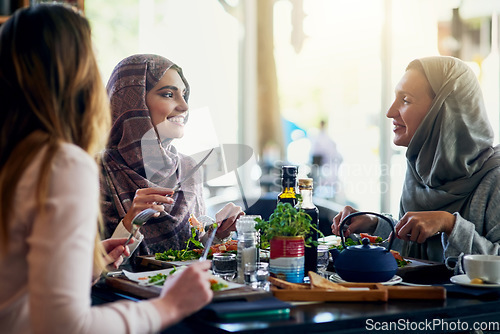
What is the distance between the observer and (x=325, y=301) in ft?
4.45

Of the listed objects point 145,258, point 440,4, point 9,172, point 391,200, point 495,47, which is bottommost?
point 391,200

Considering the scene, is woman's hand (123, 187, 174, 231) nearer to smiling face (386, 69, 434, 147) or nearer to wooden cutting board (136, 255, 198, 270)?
wooden cutting board (136, 255, 198, 270)

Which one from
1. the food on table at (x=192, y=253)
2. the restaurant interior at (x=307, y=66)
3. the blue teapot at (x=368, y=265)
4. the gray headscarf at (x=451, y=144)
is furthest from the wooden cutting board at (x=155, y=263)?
the restaurant interior at (x=307, y=66)

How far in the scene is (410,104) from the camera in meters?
2.30

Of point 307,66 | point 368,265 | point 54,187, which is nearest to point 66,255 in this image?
point 54,187

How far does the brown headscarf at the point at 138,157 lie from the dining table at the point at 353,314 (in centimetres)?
83

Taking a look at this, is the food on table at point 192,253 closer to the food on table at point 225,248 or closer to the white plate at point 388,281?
the food on table at point 225,248

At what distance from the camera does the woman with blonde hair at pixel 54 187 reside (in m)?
0.88

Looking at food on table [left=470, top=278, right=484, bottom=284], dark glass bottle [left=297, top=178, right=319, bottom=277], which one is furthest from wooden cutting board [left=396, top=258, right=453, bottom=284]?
dark glass bottle [left=297, top=178, right=319, bottom=277]

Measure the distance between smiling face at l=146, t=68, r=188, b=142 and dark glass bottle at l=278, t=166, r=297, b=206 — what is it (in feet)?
3.13

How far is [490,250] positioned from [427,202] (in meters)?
0.37

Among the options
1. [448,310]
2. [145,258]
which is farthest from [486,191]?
[145,258]

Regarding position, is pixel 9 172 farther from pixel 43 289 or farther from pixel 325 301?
pixel 325 301

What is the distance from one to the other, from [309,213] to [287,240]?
171 millimetres
